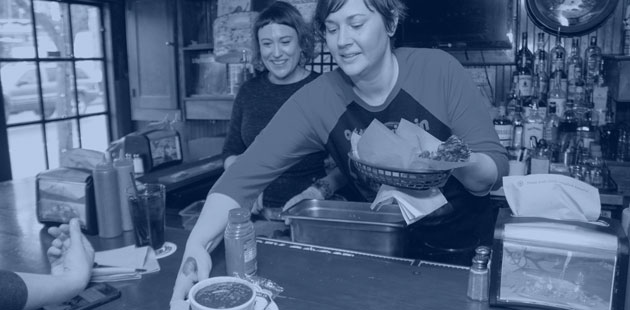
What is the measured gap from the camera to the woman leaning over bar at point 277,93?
2.02 m

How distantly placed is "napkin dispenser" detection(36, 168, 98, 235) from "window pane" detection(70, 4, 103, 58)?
2.95 m

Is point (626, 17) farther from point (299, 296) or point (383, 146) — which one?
point (299, 296)

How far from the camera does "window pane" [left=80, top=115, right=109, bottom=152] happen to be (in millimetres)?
4293

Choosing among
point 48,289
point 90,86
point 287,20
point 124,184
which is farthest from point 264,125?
point 90,86

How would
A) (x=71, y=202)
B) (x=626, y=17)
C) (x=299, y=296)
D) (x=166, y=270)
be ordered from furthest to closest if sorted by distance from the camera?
1. (x=626, y=17)
2. (x=71, y=202)
3. (x=166, y=270)
4. (x=299, y=296)

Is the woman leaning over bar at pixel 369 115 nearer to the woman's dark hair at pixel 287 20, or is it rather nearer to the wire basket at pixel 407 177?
the wire basket at pixel 407 177

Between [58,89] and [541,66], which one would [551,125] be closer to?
[541,66]

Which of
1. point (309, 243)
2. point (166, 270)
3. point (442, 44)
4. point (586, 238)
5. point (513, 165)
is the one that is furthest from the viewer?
point (442, 44)

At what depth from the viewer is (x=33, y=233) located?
1.51 metres

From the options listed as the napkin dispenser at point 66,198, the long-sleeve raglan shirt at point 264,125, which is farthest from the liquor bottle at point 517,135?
the napkin dispenser at point 66,198

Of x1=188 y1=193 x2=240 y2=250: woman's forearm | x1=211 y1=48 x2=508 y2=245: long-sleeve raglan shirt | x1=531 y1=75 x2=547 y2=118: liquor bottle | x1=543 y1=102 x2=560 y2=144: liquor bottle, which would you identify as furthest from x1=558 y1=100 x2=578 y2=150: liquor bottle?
x1=188 y1=193 x2=240 y2=250: woman's forearm

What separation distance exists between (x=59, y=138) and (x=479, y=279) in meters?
3.86

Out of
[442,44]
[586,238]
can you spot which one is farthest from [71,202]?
[442,44]

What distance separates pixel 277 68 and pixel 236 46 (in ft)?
3.66
